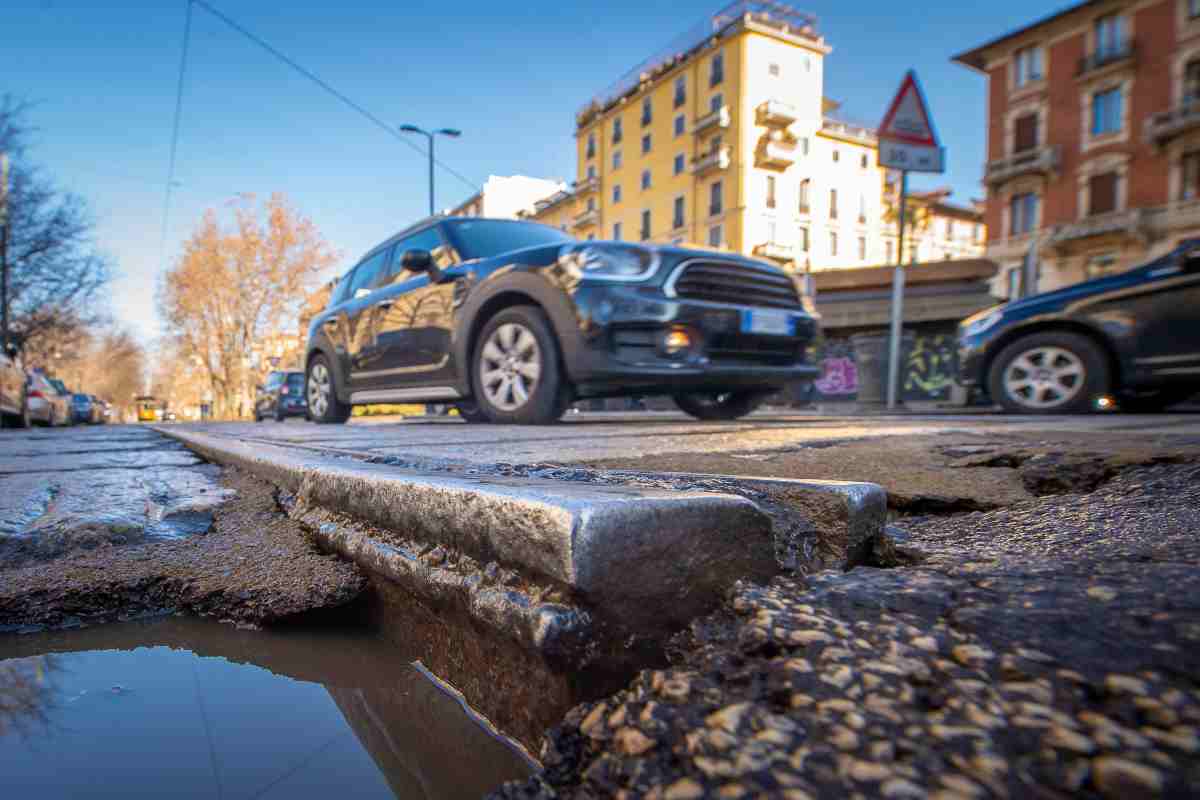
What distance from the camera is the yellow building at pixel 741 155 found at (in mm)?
35375

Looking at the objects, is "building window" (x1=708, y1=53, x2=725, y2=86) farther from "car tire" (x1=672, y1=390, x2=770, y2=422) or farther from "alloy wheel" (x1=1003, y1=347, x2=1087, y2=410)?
"car tire" (x1=672, y1=390, x2=770, y2=422)

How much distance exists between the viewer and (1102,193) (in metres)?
26.2

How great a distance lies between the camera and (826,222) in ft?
131

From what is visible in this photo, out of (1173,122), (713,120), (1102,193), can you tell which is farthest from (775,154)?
(1173,122)

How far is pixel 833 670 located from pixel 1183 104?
32.7 meters

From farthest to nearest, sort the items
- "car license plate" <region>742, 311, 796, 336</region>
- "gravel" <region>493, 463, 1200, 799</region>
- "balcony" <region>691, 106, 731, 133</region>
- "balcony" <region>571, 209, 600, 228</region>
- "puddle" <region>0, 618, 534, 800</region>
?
"balcony" <region>571, 209, 600, 228</region> < "balcony" <region>691, 106, 731, 133</region> < "car license plate" <region>742, 311, 796, 336</region> < "puddle" <region>0, 618, 534, 800</region> < "gravel" <region>493, 463, 1200, 799</region>

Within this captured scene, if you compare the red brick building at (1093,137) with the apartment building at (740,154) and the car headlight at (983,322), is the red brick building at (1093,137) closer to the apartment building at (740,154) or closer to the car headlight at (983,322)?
the apartment building at (740,154)

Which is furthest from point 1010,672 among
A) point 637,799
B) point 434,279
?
point 434,279

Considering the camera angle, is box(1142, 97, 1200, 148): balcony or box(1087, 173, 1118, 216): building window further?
box(1087, 173, 1118, 216): building window

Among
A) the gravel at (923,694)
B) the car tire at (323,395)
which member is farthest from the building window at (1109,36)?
the gravel at (923,694)

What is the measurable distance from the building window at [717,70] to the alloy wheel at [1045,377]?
34.7 metres

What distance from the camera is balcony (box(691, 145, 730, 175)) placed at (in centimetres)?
3538

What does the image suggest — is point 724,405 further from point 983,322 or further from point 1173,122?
point 1173,122

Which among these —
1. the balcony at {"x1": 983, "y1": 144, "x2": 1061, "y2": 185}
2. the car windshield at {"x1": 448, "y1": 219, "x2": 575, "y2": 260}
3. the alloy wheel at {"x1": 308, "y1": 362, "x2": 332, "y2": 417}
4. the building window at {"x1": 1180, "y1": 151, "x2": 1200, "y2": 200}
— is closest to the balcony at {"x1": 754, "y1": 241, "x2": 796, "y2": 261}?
the balcony at {"x1": 983, "y1": 144, "x2": 1061, "y2": 185}
